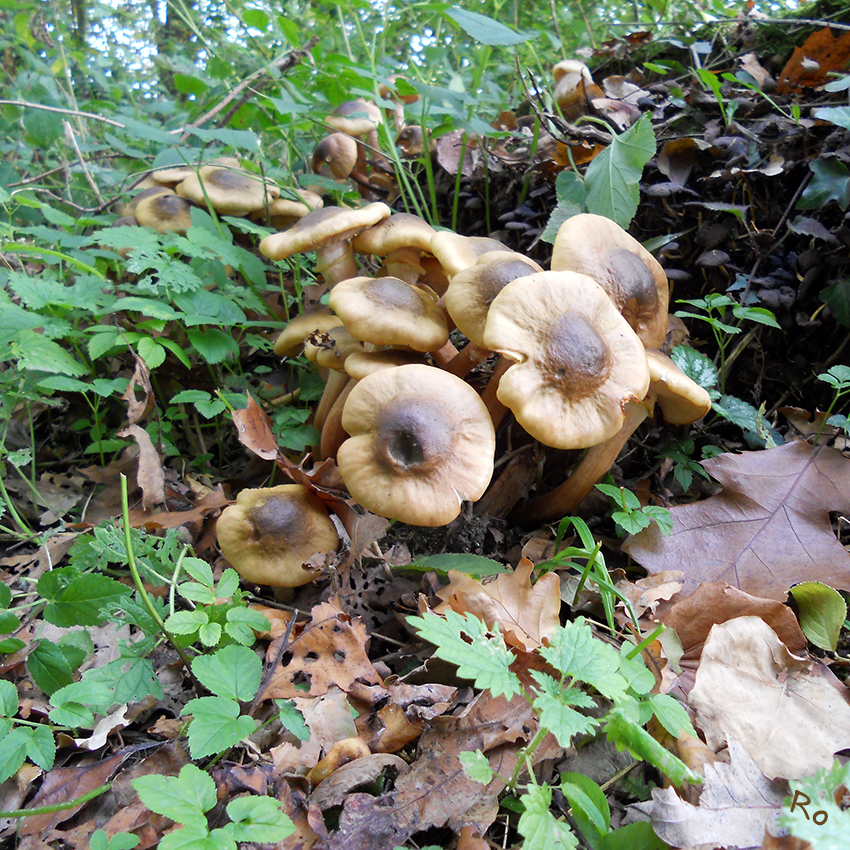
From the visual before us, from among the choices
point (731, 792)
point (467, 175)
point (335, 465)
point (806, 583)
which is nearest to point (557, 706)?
point (731, 792)

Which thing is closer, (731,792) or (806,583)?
(731,792)

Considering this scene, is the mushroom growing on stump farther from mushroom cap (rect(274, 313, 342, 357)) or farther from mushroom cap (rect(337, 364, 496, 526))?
mushroom cap (rect(274, 313, 342, 357))

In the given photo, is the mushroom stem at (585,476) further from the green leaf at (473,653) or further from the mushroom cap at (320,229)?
the mushroom cap at (320,229)

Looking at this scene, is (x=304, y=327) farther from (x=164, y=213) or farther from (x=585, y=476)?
(x=164, y=213)

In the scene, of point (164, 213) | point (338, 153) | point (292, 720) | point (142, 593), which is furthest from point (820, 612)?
point (164, 213)

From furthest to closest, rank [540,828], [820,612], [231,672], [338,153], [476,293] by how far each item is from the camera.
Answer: [338,153], [476,293], [820,612], [231,672], [540,828]

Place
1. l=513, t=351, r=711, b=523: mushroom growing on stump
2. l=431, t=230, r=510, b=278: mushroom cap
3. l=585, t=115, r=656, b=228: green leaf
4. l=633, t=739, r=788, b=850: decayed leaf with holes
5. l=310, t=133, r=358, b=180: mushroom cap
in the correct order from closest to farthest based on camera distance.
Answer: l=633, t=739, r=788, b=850: decayed leaf with holes < l=513, t=351, r=711, b=523: mushroom growing on stump < l=431, t=230, r=510, b=278: mushroom cap < l=585, t=115, r=656, b=228: green leaf < l=310, t=133, r=358, b=180: mushroom cap

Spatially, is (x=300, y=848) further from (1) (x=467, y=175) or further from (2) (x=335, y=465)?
(1) (x=467, y=175)

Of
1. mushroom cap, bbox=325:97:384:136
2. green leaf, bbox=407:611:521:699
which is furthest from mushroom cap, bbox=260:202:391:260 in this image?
green leaf, bbox=407:611:521:699
